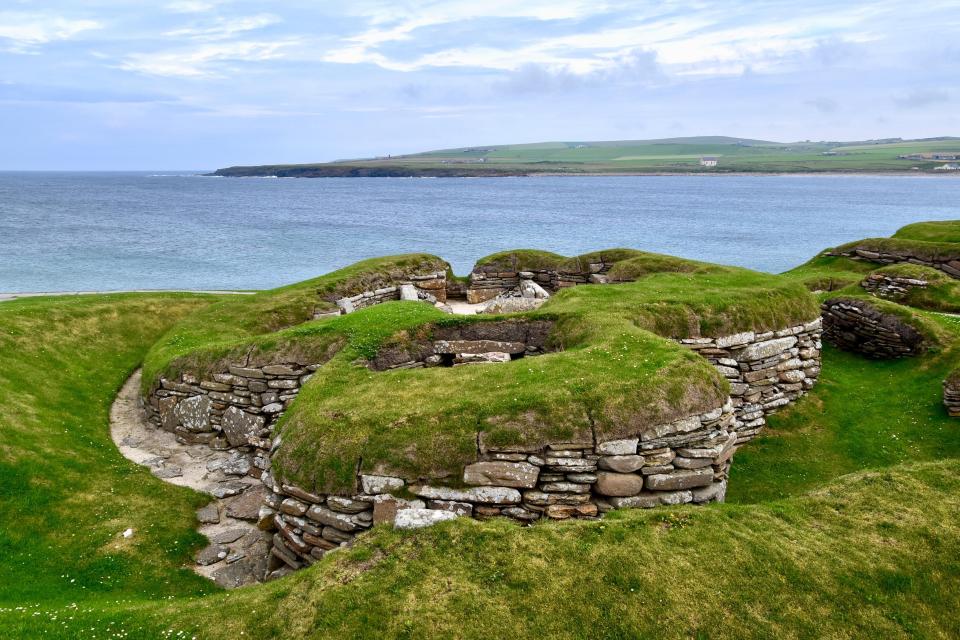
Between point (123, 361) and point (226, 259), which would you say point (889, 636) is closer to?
point (123, 361)

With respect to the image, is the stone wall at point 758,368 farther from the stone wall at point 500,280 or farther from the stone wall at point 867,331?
the stone wall at point 500,280

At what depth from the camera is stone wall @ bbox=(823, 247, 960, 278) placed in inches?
1110

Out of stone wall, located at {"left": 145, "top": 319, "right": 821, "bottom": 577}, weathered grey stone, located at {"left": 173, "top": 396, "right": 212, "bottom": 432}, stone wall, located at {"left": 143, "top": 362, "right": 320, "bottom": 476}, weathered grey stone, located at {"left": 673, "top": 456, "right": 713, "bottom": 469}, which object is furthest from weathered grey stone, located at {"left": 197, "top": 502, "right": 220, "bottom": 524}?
weathered grey stone, located at {"left": 673, "top": 456, "right": 713, "bottom": 469}

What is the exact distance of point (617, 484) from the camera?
1041cm

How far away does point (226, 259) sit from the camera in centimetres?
6969

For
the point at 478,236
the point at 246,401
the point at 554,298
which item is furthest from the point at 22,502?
the point at 478,236

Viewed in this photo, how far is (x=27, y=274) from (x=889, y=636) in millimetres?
70254

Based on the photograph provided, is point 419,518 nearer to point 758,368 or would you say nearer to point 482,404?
point 482,404

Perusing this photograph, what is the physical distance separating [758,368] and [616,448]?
7898 millimetres

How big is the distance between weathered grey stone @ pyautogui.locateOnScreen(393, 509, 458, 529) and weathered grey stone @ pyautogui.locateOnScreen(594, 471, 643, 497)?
2725 millimetres

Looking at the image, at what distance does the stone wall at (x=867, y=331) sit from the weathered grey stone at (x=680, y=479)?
12.0 m

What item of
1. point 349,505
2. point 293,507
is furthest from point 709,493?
point 293,507

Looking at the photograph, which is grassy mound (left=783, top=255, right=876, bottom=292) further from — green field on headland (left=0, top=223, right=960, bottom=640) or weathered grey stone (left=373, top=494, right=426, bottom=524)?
weathered grey stone (left=373, top=494, right=426, bottom=524)

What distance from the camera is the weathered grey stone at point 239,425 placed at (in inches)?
651
